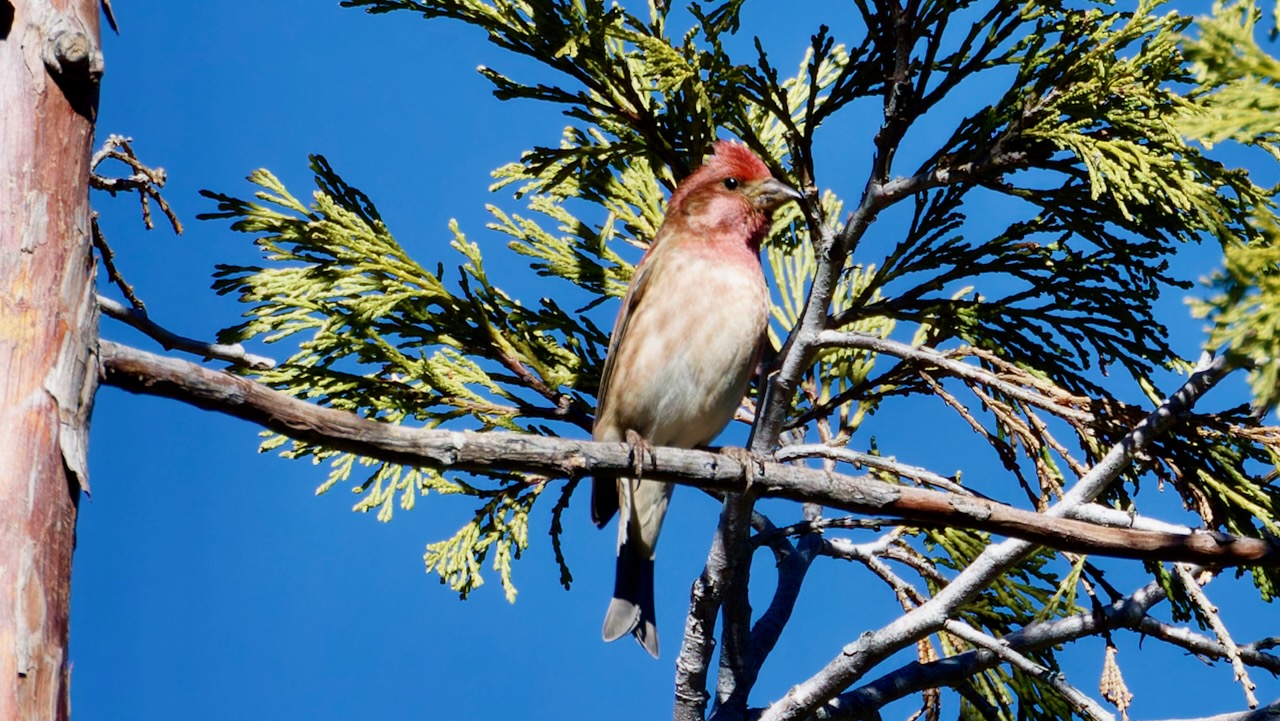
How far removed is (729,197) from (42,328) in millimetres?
3027

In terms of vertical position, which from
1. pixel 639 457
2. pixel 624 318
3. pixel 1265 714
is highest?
pixel 624 318

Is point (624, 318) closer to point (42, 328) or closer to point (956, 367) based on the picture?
point (956, 367)

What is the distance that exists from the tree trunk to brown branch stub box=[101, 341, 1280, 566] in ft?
0.50

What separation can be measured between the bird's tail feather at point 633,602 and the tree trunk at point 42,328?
9.01 feet

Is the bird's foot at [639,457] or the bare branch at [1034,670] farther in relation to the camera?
the bare branch at [1034,670]

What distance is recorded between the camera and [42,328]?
3307 millimetres

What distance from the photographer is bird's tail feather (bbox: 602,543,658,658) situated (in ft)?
18.5

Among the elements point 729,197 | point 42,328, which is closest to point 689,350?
point 729,197

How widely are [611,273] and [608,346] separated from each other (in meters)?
0.57

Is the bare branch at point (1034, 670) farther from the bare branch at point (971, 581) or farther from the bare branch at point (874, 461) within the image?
the bare branch at point (874, 461)

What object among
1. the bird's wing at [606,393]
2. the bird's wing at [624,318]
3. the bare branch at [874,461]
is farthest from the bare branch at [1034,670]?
the bird's wing at [624,318]

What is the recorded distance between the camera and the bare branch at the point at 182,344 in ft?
12.4

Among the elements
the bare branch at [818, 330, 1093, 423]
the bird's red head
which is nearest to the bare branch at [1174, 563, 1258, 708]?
the bare branch at [818, 330, 1093, 423]

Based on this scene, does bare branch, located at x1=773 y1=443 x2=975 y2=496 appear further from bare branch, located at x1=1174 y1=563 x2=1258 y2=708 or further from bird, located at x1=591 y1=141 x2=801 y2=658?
bare branch, located at x1=1174 y1=563 x2=1258 y2=708
